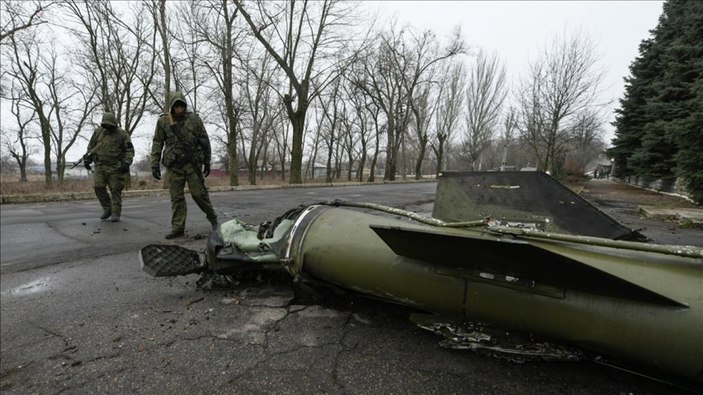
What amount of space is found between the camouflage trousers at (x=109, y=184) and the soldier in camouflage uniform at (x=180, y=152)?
5.55ft

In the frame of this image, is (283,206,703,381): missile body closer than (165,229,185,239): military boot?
Yes

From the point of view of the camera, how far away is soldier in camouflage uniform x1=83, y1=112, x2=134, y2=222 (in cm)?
525

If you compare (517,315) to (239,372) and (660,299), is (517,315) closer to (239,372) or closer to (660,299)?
(660,299)

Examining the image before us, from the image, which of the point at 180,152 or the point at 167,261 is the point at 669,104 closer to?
the point at 180,152

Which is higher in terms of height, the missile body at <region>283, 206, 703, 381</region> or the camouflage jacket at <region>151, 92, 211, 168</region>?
the camouflage jacket at <region>151, 92, 211, 168</region>

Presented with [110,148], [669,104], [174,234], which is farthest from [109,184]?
[669,104]

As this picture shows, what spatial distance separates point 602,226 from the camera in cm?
245

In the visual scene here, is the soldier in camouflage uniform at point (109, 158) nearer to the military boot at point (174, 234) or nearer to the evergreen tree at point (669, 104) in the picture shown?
the military boot at point (174, 234)

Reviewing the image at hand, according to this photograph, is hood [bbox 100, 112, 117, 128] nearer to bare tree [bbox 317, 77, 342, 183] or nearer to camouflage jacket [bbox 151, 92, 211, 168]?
camouflage jacket [bbox 151, 92, 211, 168]

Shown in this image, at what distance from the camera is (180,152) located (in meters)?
3.98

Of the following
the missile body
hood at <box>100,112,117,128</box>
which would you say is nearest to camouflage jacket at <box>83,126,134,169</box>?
hood at <box>100,112,117,128</box>

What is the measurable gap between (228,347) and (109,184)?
4917 millimetres

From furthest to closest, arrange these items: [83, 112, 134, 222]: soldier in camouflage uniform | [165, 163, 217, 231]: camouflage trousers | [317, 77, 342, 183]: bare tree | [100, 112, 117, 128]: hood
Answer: [317, 77, 342, 183]: bare tree → [83, 112, 134, 222]: soldier in camouflage uniform → [100, 112, 117, 128]: hood → [165, 163, 217, 231]: camouflage trousers

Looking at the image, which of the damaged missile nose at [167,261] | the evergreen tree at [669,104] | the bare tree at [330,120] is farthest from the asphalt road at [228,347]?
the bare tree at [330,120]
